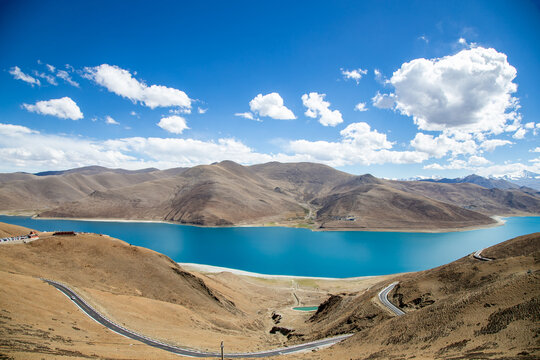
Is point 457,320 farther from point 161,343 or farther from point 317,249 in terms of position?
point 317,249

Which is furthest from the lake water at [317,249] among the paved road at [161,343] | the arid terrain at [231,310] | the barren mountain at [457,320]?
the paved road at [161,343]

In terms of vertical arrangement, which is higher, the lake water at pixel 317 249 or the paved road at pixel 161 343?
the paved road at pixel 161 343

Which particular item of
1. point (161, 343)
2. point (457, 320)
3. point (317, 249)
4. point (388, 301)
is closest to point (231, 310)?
point (161, 343)

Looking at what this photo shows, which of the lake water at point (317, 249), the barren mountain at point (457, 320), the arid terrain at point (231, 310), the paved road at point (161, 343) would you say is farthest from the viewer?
the lake water at point (317, 249)

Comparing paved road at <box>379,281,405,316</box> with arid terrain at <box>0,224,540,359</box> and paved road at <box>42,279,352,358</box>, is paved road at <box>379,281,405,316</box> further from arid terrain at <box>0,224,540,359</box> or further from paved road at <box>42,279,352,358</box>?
paved road at <box>42,279,352,358</box>

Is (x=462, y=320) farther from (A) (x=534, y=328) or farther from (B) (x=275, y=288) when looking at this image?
(B) (x=275, y=288)

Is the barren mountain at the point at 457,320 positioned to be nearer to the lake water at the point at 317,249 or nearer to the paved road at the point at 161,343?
the paved road at the point at 161,343

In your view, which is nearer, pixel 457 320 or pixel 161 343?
pixel 457 320
